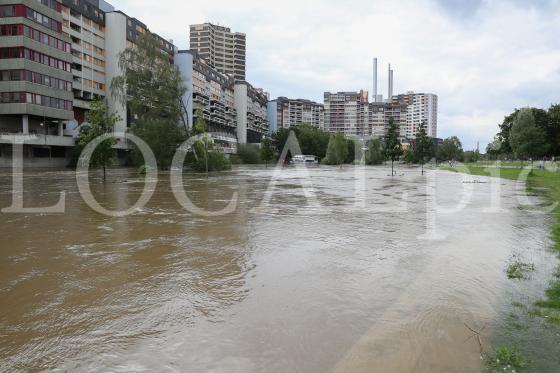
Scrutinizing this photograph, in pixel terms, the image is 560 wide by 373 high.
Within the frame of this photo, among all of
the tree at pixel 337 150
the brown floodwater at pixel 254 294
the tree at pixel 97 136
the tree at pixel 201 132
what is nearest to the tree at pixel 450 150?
the tree at pixel 337 150

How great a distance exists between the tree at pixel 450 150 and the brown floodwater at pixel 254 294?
139m

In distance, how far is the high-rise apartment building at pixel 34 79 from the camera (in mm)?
58469

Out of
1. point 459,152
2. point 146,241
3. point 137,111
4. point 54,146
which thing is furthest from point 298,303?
point 459,152

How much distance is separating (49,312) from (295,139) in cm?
13018

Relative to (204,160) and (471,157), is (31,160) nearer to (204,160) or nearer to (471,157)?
(204,160)

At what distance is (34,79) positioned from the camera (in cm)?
6075

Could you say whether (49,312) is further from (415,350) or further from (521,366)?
(521,366)

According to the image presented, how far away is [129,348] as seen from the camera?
4.96 m

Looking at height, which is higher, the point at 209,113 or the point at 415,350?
the point at 209,113

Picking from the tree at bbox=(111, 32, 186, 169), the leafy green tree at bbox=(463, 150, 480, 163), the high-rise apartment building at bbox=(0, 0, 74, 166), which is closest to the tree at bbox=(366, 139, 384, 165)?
the leafy green tree at bbox=(463, 150, 480, 163)

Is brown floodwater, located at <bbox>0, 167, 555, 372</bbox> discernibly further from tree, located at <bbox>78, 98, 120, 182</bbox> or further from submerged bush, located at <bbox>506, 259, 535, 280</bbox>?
tree, located at <bbox>78, 98, 120, 182</bbox>

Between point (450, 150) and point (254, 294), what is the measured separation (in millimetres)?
151681

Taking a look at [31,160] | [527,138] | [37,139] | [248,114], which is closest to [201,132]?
[37,139]

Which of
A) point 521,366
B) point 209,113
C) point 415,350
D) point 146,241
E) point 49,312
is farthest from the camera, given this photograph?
point 209,113
